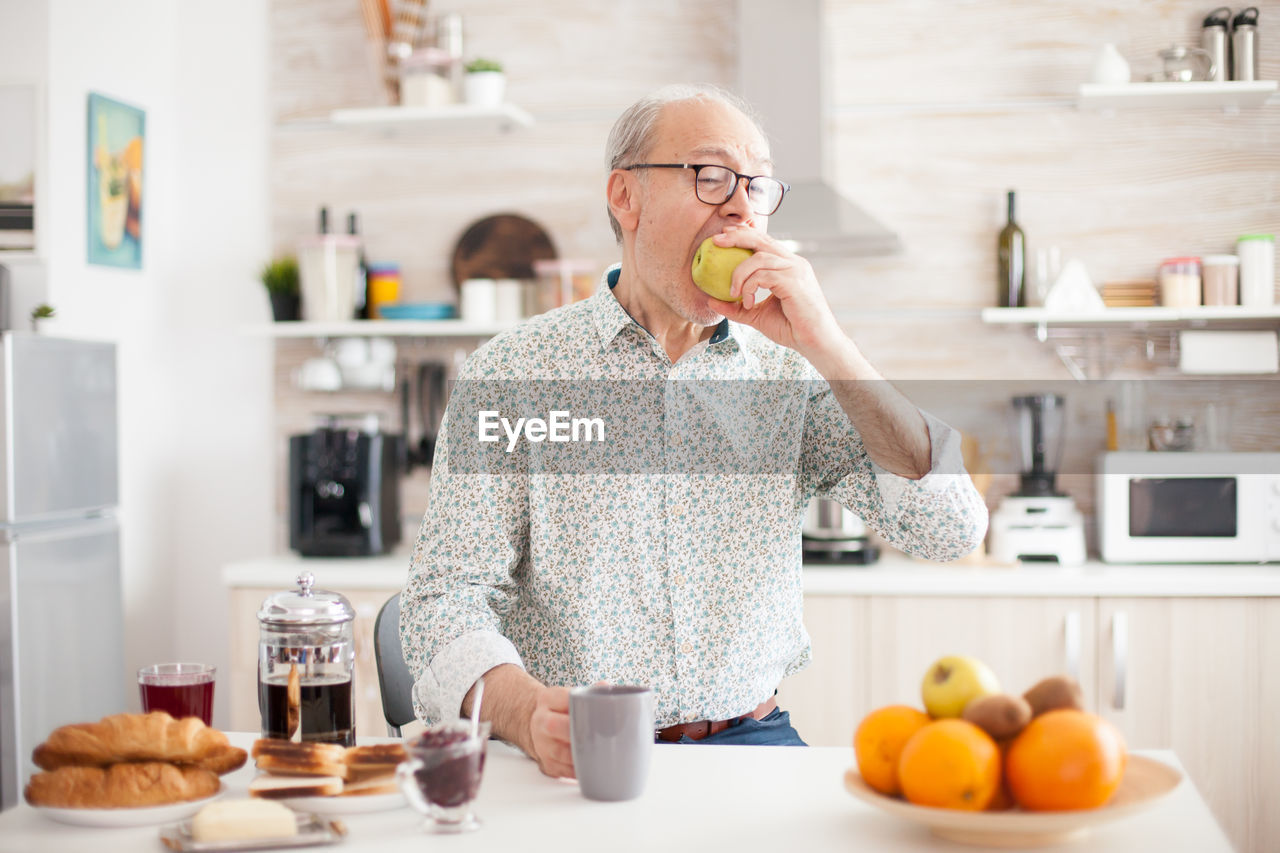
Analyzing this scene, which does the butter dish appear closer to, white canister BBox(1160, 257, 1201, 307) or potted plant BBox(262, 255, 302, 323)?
potted plant BBox(262, 255, 302, 323)

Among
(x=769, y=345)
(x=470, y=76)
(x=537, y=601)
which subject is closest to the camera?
(x=537, y=601)

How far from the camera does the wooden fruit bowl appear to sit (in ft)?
2.83

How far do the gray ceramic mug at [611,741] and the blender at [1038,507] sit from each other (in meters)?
2.18

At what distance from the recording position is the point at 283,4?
357 cm

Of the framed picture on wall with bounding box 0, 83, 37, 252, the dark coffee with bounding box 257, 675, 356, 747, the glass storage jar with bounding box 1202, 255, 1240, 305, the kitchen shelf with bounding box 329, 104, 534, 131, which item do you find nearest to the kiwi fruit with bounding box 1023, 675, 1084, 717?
the dark coffee with bounding box 257, 675, 356, 747

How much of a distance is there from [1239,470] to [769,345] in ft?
5.77

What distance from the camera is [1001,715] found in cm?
90

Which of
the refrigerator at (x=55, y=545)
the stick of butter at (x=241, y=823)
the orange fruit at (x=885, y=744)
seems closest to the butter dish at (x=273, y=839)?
the stick of butter at (x=241, y=823)

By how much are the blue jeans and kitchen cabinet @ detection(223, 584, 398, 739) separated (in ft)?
5.32

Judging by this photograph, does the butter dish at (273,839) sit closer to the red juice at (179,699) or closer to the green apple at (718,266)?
the red juice at (179,699)

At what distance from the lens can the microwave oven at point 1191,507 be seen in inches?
112

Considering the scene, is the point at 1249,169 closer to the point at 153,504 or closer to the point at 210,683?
the point at 210,683

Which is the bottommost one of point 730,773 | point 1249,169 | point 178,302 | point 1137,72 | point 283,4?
point 730,773

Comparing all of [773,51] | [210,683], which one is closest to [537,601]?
[210,683]
